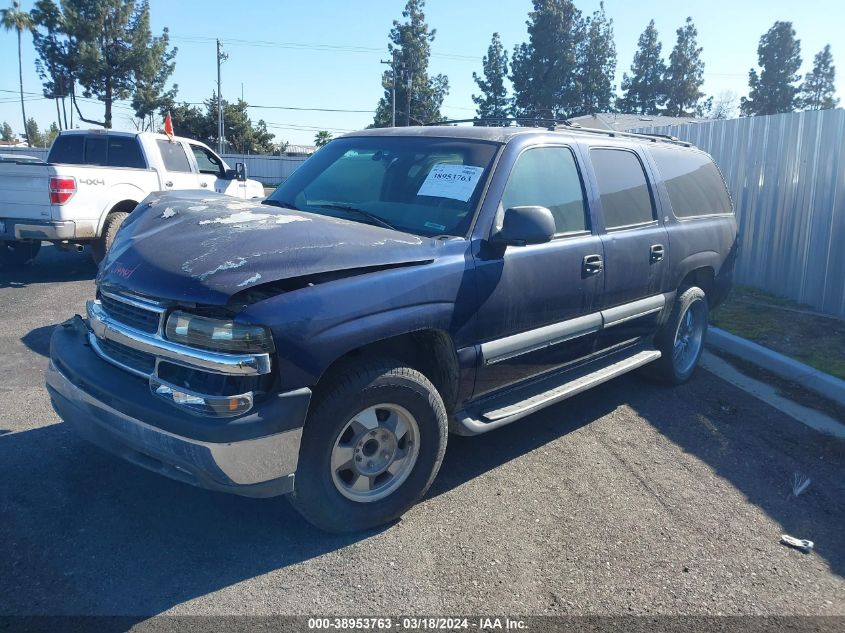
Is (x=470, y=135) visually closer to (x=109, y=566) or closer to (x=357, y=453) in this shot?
(x=357, y=453)

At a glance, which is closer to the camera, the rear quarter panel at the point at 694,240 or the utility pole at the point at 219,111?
the rear quarter panel at the point at 694,240

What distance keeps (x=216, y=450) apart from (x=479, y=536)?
4.67 ft

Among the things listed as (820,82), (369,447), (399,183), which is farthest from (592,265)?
(820,82)

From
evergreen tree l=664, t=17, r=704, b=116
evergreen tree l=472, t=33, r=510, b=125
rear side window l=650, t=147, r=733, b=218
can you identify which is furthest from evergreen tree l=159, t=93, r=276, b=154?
rear side window l=650, t=147, r=733, b=218

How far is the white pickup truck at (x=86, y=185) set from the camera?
8758 mm

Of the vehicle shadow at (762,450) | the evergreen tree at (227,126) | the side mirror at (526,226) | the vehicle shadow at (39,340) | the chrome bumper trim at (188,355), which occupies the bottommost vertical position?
the vehicle shadow at (762,450)

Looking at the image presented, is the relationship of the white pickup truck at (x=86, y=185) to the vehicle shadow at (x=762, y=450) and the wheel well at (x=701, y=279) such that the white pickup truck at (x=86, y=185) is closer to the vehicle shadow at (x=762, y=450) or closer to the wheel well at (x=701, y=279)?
the wheel well at (x=701, y=279)

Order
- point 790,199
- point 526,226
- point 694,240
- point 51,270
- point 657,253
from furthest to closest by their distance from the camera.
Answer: point 51,270 < point 790,199 < point 694,240 < point 657,253 < point 526,226

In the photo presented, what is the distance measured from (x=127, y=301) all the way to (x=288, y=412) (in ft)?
3.28

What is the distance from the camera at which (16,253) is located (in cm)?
1012

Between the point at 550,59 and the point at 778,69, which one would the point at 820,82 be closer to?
the point at 778,69

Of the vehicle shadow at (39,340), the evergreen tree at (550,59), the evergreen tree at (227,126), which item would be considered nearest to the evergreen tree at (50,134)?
the evergreen tree at (227,126)

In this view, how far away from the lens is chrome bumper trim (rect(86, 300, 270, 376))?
280cm

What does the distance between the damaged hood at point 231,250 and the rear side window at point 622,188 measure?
1.72m
